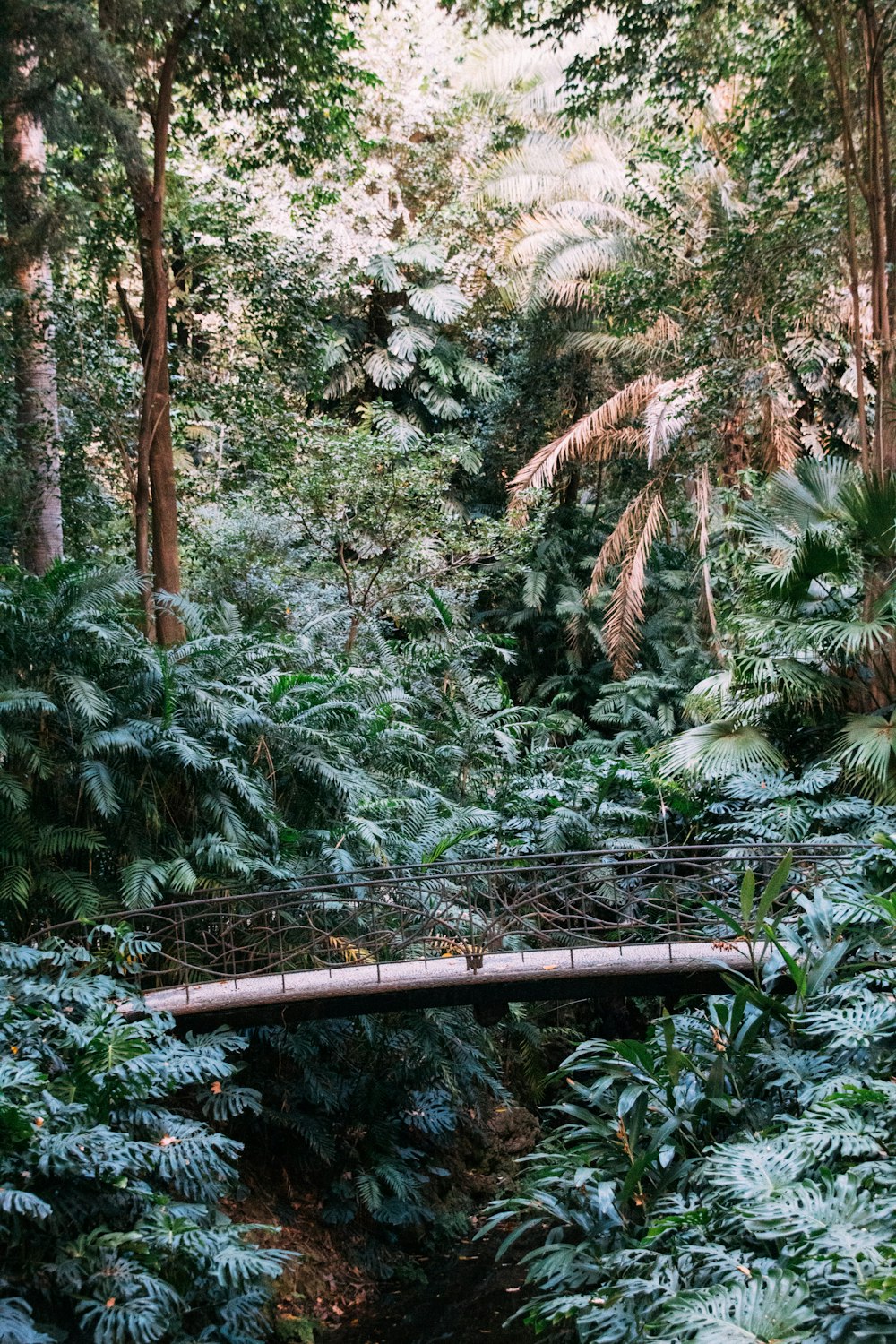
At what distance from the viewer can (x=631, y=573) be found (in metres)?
15.4

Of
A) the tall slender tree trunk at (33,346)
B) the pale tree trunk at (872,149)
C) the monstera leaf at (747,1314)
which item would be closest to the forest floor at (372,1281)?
the monstera leaf at (747,1314)

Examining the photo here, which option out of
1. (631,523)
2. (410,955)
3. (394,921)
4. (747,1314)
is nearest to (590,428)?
(631,523)

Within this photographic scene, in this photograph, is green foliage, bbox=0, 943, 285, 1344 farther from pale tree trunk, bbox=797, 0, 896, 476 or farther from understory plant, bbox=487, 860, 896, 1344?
pale tree trunk, bbox=797, 0, 896, 476

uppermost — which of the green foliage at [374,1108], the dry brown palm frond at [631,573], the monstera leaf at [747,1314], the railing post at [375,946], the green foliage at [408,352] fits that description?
the green foliage at [408,352]

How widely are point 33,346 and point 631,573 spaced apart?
8.33m

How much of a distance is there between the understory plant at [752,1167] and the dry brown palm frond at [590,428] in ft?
33.3

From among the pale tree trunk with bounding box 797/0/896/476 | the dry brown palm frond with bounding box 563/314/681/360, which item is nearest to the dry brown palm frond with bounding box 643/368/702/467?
the dry brown palm frond with bounding box 563/314/681/360

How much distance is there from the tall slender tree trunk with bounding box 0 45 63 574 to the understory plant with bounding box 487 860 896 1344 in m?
7.21

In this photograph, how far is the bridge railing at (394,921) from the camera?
280 inches

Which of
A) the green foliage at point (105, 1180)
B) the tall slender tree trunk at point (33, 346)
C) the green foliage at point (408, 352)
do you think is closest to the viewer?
the green foliage at point (105, 1180)

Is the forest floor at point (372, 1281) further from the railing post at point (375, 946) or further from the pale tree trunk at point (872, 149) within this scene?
the pale tree trunk at point (872, 149)

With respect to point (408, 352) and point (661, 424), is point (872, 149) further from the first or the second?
point (408, 352)

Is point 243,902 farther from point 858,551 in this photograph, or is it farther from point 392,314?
point 392,314

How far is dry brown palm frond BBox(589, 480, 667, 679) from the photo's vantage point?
15.4 m
